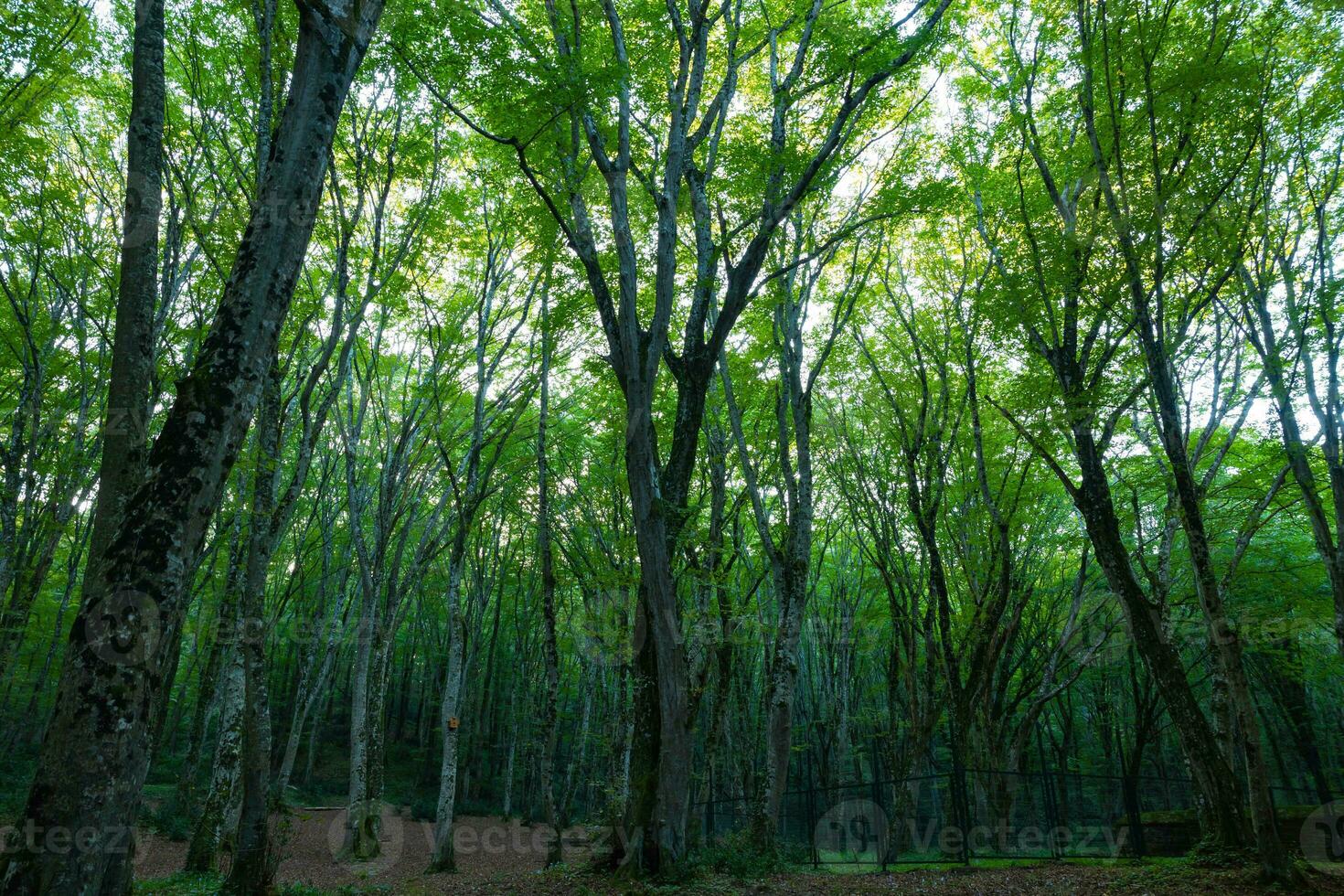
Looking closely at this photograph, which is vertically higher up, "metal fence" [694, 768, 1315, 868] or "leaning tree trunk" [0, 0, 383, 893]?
"leaning tree trunk" [0, 0, 383, 893]

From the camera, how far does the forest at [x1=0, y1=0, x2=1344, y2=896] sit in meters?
4.42

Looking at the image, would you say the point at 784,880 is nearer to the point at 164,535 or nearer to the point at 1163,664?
the point at 1163,664

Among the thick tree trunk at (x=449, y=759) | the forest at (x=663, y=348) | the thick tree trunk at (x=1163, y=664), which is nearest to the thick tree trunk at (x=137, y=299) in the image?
the forest at (x=663, y=348)

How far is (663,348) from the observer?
7.56 metres

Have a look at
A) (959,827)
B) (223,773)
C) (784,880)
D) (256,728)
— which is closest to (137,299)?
(256,728)

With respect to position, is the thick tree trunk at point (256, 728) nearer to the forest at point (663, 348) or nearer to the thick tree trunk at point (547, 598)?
the forest at point (663, 348)

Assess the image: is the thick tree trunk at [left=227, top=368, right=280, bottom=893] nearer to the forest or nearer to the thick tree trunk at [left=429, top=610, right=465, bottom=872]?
Answer: the forest

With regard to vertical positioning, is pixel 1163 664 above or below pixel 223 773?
above

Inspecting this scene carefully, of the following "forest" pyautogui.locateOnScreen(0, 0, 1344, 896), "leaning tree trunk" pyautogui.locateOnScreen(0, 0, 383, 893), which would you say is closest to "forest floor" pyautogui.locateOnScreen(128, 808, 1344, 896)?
"forest" pyautogui.locateOnScreen(0, 0, 1344, 896)

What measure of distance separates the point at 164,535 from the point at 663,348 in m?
4.96

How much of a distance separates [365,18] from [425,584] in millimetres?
23917

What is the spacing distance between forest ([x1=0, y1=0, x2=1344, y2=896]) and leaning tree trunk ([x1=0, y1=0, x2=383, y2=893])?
2cm

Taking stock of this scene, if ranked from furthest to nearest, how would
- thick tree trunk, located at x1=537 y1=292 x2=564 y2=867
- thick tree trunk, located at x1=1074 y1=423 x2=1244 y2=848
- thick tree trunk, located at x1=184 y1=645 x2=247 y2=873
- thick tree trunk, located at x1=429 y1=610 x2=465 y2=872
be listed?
thick tree trunk, located at x1=429 y1=610 x2=465 y2=872, thick tree trunk, located at x1=537 y1=292 x2=564 y2=867, thick tree trunk, located at x1=184 y1=645 x2=247 y2=873, thick tree trunk, located at x1=1074 y1=423 x2=1244 y2=848

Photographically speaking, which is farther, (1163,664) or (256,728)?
(1163,664)
